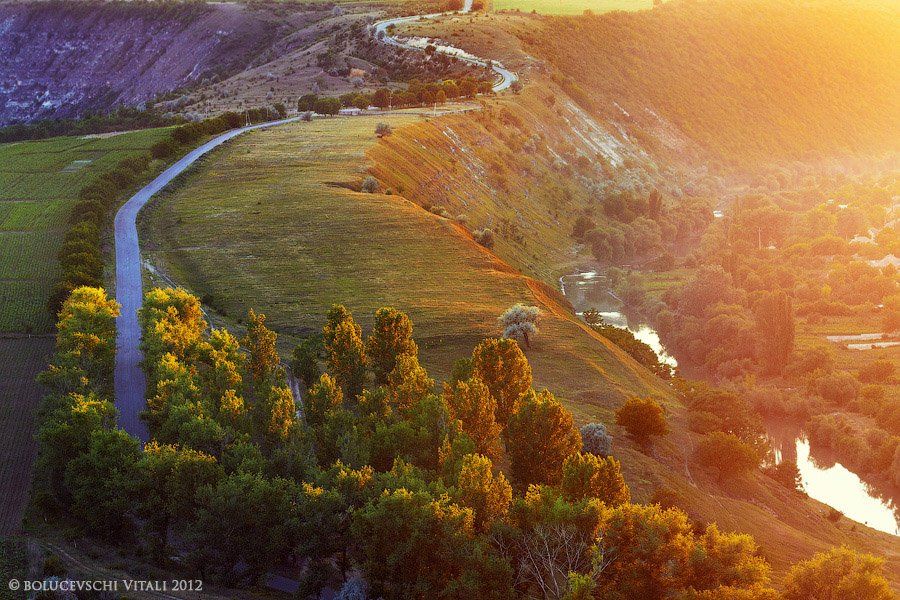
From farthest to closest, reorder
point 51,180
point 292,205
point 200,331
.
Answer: point 51,180, point 292,205, point 200,331

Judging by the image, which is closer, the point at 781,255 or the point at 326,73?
the point at 781,255

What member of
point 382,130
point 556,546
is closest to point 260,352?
point 556,546

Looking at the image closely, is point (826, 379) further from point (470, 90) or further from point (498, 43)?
point (498, 43)

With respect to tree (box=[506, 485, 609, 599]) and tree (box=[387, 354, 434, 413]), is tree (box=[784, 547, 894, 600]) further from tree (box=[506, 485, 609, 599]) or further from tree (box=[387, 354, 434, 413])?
tree (box=[387, 354, 434, 413])

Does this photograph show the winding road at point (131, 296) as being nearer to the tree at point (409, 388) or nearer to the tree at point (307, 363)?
the tree at point (307, 363)

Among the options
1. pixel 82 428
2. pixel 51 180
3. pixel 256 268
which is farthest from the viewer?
pixel 51 180

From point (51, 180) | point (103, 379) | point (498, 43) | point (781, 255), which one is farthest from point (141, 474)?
point (498, 43)
